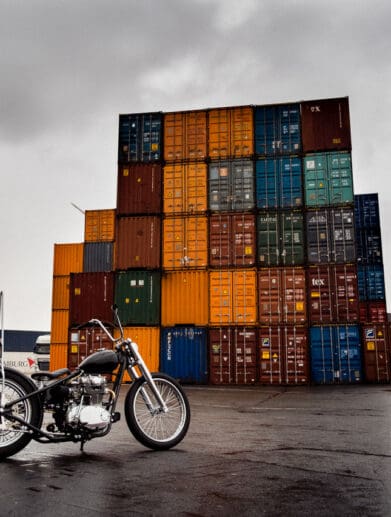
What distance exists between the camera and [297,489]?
407 centimetres

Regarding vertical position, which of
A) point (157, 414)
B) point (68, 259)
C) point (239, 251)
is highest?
point (68, 259)

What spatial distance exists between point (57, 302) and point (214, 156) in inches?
528

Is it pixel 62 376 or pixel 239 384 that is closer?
pixel 62 376

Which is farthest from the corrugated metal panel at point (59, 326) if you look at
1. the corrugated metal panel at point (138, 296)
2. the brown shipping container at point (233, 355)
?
the brown shipping container at point (233, 355)

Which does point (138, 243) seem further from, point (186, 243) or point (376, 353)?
point (376, 353)

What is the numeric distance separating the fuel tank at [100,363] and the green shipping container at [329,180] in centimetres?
1836

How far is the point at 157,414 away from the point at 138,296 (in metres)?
17.3

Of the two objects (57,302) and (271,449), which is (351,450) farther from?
(57,302)

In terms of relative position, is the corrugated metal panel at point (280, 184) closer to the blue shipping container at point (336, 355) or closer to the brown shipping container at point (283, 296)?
the brown shipping container at point (283, 296)

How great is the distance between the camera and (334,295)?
22234 millimetres

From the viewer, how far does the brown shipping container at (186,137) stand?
24.3 meters

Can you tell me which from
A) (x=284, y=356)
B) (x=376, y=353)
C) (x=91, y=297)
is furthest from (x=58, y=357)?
(x=376, y=353)

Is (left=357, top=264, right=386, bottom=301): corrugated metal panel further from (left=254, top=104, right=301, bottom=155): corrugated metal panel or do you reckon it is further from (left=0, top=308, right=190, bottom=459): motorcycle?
(left=0, top=308, right=190, bottom=459): motorcycle

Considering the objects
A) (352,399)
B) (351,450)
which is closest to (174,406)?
(351,450)
